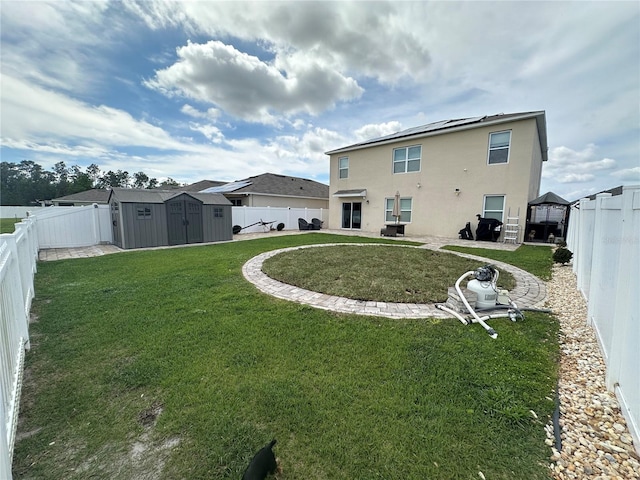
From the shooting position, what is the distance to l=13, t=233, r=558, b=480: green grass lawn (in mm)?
1702

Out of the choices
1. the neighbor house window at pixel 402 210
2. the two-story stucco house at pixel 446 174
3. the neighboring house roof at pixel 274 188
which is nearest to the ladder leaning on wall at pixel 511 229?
the two-story stucco house at pixel 446 174

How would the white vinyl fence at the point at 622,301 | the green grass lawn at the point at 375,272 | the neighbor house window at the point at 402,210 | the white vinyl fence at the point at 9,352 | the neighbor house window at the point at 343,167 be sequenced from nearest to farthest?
the white vinyl fence at the point at 9,352
the white vinyl fence at the point at 622,301
the green grass lawn at the point at 375,272
the neighbor house window at the point at 402,210
the neighbor house window at the point at 343,167

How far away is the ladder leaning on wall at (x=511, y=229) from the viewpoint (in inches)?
482

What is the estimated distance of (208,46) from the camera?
10586 millimetres

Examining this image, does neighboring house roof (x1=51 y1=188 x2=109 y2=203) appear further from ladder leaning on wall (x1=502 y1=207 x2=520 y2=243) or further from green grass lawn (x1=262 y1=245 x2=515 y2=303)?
ladder leaning on wall (x1=502 y1=207 x2=520 y2=243)

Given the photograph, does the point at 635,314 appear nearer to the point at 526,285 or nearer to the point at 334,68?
the point at 526,285

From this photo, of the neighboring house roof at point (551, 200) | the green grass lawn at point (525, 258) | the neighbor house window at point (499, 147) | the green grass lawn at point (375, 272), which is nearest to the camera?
the green grass lawn at point (375, 272)

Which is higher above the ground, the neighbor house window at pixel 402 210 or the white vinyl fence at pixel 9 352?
the neighbor house window at pixel 402 210

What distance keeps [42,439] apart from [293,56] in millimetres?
14112

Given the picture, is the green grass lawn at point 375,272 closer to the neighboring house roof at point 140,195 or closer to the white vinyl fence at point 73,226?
the neighboring house roof at point 140,195

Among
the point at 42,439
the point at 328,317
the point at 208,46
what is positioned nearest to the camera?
the point at 42,439

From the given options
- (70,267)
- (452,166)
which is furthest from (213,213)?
(452,166)

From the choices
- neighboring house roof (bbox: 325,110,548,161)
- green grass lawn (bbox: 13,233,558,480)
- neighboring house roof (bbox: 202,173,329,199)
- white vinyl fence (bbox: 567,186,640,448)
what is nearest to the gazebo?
neighboring house roof (bbox: 325,110,548,161)

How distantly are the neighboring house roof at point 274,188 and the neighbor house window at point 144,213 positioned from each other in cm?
878
